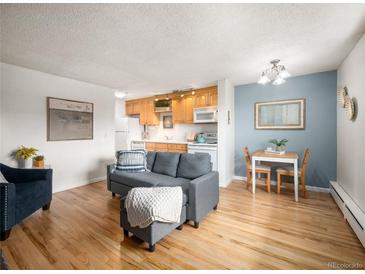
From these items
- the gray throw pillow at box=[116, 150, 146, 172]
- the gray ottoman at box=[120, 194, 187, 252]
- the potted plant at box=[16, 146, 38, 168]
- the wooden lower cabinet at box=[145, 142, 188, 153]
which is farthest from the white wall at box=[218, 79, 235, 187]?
the potted plant at box=[16, 146, 38, 168]

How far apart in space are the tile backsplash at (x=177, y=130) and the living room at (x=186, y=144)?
Answer: 20cm

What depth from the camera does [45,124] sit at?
10.8 feet

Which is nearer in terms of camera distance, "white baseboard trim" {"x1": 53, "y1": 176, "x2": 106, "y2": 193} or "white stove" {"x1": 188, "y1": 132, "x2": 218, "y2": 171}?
"white baseboard trim" {"x1": 53, "y1": 176, "x2": 106, "y2": 193}

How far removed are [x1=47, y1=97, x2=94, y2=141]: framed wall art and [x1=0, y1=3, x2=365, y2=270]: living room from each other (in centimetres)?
3

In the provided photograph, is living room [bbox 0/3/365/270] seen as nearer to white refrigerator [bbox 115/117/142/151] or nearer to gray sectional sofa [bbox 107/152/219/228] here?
gray sectional sofa [bbox 107/152/219/228]

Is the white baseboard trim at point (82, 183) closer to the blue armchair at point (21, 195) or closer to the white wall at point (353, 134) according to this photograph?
the blue armchair at point (21, 195)

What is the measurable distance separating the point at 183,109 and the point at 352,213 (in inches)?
151

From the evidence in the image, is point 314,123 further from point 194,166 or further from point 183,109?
point 183,109

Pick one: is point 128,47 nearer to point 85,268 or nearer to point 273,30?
point 273,30

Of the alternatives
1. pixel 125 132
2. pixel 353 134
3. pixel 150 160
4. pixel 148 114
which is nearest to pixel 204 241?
pixel 150 160

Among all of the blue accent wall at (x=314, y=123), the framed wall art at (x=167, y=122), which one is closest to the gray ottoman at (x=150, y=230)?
the blue accent wall at (x=314, y=123)

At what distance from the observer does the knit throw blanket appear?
1.73 m

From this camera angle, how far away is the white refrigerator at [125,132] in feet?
17.3

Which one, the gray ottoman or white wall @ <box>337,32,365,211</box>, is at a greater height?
white wall @ <box>337,32,365,211</box>
